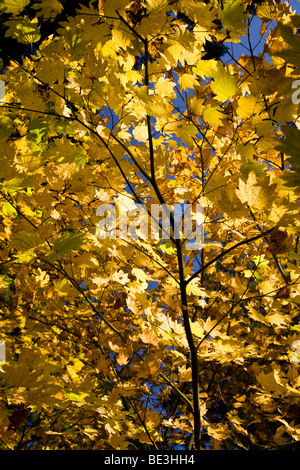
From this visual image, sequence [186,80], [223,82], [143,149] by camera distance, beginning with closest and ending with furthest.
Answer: [223,82] → [186,80] → [143,149]

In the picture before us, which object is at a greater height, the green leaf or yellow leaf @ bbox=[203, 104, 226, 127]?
yellow leaf @ bbox=[203, 104, 226, 127]

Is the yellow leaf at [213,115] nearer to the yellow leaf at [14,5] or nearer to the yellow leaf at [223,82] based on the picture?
the yellow leaf at [223,82]

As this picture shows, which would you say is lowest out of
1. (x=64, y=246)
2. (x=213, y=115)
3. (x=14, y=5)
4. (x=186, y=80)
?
(x=64, y=246)

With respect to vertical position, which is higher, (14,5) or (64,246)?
(14,5)

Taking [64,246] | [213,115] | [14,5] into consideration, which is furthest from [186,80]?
[64,246]

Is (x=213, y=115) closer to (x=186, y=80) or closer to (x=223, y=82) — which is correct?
(x=223, y=82)

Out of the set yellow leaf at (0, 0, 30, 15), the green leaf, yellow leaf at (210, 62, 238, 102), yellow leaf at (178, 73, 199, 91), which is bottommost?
the green leaf

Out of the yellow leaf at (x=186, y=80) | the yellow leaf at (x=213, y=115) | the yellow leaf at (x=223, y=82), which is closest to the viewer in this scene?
the yellow leaf at (x=223, y=82)

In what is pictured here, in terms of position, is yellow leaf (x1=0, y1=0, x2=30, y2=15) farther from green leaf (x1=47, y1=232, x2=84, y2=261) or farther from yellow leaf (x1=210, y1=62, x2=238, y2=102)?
green leaf (x1=47, y1=232, x2=84, y2=261)

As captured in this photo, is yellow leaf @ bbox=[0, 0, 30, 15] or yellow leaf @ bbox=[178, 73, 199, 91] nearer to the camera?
yellow leaf @ bbox=[0, 0, 30, 15]

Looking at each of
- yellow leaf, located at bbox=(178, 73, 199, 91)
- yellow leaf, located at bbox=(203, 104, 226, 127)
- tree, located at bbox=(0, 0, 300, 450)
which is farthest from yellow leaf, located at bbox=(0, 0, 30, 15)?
yellow leaf, located at bbox=(203, 104, 226, 127)

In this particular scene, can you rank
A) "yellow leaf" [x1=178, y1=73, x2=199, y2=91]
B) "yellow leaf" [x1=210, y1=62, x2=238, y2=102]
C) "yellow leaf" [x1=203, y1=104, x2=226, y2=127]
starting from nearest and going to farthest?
"yellow leaf" [x1=210, y1=62, x2=238, y2=102] → "yellow leaf" [x1=203, y1=104, x2=226, y2=127] → "yellow leaf" [x1=178, y1=73, x2=199, y2=91]

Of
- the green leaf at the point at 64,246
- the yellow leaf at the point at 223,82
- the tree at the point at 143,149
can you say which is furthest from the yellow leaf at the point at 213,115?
the green leaf at the point at 64,246

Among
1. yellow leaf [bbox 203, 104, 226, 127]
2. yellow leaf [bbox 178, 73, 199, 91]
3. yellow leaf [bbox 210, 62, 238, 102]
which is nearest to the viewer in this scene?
yellow leaf [bbox 210, 62, 238, 102]
